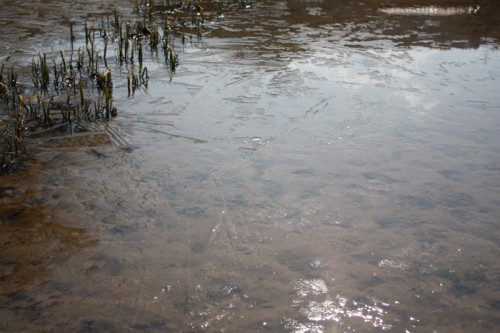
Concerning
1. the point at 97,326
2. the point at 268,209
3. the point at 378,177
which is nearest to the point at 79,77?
the point at 268,209

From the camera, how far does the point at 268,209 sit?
11.3 ft

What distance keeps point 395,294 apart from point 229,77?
3.69 meters

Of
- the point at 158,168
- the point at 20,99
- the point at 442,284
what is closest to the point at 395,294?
the point at 442,284

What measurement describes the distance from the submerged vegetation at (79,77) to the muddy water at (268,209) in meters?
0.17

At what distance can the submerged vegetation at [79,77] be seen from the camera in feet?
15.0

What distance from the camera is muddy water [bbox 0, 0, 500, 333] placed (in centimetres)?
260

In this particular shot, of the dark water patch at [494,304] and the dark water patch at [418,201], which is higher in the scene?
the dark water patch at [418,201]

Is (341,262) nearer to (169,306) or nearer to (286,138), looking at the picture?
(169,306)

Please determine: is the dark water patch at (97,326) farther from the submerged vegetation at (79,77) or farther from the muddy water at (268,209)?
the submerged vegetation at (79,77)

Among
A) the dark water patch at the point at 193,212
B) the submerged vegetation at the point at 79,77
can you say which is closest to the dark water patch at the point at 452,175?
the dark water patch at the point at 193,212

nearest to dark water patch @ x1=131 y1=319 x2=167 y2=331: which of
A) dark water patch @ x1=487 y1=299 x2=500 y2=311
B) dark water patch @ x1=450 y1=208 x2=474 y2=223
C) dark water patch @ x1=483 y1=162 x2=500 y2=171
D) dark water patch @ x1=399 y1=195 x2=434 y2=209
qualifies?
dark water patch @ x1=487 y1=299 x2=500 y2=311

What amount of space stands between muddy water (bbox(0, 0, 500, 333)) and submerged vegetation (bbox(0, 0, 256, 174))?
0.57 feet

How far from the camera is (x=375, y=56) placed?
6.84m

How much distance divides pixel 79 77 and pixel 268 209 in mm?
3181
